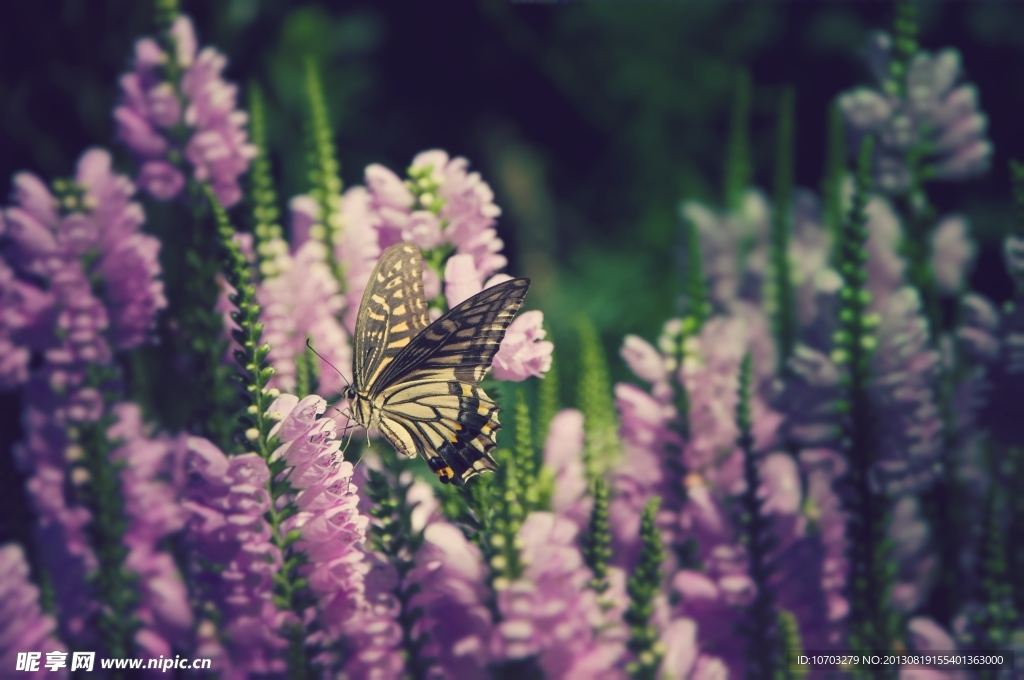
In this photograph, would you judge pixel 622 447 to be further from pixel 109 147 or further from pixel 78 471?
pixel 109 147

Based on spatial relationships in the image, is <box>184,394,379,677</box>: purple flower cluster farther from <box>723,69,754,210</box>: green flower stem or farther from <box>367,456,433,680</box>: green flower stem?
<box>723,69,754,210</box>: green flower stem

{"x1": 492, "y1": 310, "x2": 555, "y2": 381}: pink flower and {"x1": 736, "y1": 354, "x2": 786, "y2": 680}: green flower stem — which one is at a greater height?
{"x1": 492, "y1": 310, "x2": 555, "y2": 381}: pink flower

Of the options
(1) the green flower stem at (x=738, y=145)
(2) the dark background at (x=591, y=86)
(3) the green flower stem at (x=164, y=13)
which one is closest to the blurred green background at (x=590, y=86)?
(2) the dark background at (x=591, y=86)

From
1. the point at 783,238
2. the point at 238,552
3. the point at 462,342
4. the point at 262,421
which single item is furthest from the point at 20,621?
the point at 783,238

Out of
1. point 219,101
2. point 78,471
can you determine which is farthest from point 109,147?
point 78,471

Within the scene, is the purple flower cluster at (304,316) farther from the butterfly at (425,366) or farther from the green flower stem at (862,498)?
the green flower stem at (862,498)

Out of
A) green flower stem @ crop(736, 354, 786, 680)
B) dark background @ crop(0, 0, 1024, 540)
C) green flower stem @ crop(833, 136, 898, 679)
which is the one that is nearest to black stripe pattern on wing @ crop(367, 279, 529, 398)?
green flower stem @ crop(736, 354, 786, 680)
